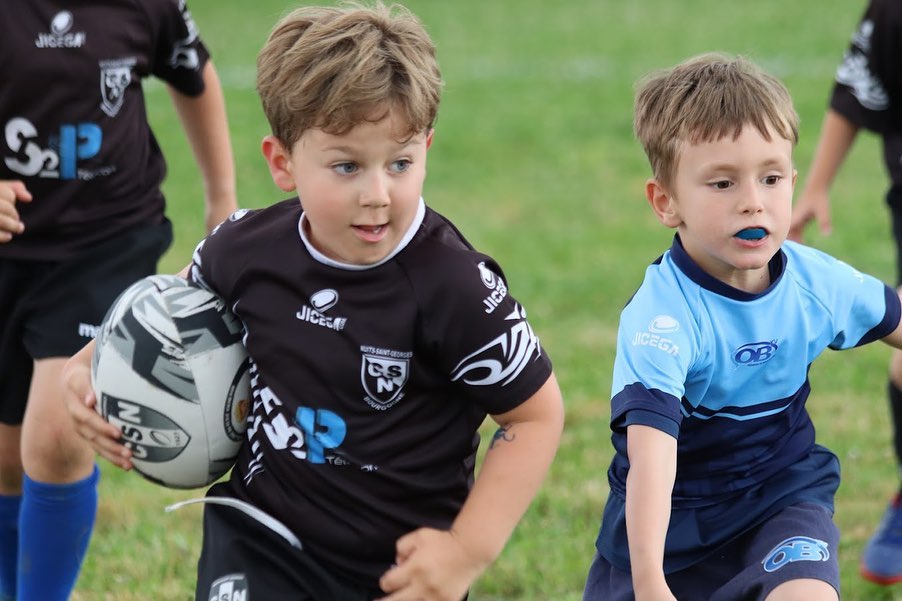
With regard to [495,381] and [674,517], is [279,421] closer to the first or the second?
[495,381]

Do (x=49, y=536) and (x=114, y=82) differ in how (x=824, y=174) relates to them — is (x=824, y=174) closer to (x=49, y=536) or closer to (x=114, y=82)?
(x=114, y=82)

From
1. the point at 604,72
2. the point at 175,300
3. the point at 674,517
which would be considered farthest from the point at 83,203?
the point at 604,72

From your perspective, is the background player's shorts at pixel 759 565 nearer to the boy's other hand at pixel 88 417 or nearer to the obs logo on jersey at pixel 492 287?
the obs logo on jersey at pixel 492 287

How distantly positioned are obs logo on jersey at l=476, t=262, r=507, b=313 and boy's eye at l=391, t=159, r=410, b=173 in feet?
0.85

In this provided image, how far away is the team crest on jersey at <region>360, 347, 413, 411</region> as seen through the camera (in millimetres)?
3088

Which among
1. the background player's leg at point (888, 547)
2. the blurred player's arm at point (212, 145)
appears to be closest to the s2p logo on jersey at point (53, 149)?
the blurred player's arm at point (212, 145)

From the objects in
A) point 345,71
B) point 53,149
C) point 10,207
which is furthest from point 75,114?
point 345,71

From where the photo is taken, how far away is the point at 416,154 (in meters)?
3.03

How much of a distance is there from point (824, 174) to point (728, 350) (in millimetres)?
1795

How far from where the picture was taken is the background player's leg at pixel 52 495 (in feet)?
12.9

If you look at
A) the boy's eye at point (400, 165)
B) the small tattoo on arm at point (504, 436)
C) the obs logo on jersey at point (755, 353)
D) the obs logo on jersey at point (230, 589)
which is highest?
the boy's eye at point (400, 165)

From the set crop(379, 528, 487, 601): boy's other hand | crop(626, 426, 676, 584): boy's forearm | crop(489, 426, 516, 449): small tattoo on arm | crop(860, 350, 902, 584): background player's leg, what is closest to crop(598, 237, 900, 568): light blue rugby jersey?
crop(626, 426, 676, 584): boy's forearm

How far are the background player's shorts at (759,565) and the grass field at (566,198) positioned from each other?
1.09 m

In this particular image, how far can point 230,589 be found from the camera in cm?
314
